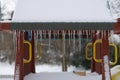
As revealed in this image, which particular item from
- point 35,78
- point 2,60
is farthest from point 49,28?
point 2,60

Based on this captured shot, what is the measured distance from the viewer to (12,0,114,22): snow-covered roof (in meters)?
5.41

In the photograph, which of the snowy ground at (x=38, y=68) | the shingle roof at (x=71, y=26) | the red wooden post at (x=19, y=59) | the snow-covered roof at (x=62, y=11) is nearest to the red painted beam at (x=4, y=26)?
the snow-covered roof at (x=62, y=11)

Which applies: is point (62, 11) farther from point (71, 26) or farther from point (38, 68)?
point (38, 68)

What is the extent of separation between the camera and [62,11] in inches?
221

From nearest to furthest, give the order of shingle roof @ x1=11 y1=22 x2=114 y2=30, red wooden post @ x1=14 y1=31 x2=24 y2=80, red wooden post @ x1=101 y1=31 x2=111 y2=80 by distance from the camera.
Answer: shingle roof @ x1=11 y1=22 x2=114 y2=30 < red wooden post @ x1=101 y1=31 x2=111 y2=80 < red wooden post @ x1=14 y1=31 x2=24 y2=80

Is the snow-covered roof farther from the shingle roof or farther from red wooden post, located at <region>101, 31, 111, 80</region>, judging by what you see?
red wooden post, located at <region>101, 31, 111, 80</region>

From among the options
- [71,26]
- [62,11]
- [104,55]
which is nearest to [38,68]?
[104,55]

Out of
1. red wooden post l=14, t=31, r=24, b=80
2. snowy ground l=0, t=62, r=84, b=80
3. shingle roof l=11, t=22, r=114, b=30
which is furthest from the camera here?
snowy ground l=0, t=62, r=84, b=80

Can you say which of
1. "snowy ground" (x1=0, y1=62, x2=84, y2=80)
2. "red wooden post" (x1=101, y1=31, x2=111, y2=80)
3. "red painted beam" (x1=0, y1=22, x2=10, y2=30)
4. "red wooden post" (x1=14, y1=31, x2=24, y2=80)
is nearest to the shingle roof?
"red painted beam" (x1=0, y1=22, x2=10, y2=30)

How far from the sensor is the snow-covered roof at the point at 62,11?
5.41 meters

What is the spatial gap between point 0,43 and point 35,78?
1647cm

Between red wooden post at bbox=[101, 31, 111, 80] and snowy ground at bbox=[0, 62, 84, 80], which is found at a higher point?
red wooden post at bbox=[101, 31, 111, 80]

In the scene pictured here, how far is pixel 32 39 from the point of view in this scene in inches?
319

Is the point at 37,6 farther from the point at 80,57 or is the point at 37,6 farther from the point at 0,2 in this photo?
the point at 0,2
